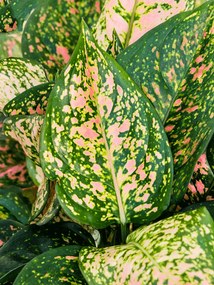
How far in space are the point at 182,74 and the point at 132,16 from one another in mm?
180

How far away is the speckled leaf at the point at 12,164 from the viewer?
972 millimetres

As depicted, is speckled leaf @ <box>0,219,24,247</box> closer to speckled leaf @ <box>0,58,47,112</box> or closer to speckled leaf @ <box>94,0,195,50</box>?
speckled leaf @ <box>0,58,47,112</box>

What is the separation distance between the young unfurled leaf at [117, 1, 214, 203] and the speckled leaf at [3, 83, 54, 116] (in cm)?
14

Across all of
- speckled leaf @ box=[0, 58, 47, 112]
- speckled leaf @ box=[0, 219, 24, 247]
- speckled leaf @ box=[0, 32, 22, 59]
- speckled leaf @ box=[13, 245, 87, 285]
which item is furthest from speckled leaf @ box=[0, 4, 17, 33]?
speckled leaf @ box=[13, 245, 87, 285]

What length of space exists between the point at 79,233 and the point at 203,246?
274 mm

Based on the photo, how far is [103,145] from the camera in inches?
27.1

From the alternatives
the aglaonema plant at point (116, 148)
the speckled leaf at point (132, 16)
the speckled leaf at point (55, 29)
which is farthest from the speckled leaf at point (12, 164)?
the speckled leaf at point (132, 16)

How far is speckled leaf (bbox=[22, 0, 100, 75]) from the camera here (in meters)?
0.95

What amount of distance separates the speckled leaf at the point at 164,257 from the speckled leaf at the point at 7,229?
215 mm

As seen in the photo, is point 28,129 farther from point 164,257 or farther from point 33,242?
point 164,257

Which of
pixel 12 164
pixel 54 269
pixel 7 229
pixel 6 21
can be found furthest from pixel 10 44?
pixel 54 269

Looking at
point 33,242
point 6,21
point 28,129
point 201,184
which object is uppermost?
point 6,21

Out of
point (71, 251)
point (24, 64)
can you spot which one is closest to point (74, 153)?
point (71, 251)

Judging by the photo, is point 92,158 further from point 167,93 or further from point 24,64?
point 24,64
